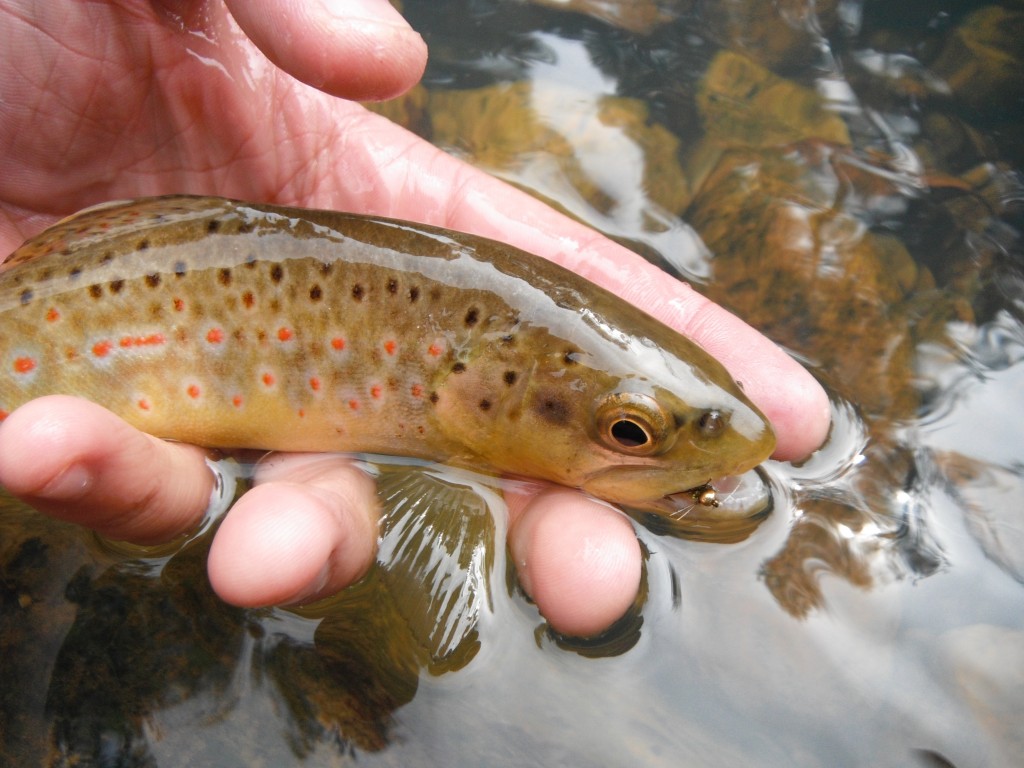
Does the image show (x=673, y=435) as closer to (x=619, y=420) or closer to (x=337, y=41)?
(x=619, y=420)

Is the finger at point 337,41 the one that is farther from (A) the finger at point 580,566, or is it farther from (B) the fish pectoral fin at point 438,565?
(A) the finger at point 580,566

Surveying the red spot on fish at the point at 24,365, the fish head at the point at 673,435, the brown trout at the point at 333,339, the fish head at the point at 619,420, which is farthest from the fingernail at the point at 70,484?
the fish head at the point at 673,435

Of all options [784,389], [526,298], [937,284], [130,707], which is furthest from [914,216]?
[130,707]

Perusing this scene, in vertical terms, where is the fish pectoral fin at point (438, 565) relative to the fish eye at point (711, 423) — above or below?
below

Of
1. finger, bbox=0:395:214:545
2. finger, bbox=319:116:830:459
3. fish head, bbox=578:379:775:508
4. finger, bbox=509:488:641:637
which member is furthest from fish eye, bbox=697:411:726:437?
finger, bbox=0:395:214:545

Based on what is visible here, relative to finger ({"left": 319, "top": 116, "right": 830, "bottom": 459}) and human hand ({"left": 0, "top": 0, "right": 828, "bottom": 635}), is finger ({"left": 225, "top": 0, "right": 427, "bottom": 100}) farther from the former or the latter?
finger ({"left": 319, "top": 116, "right": 830, "bottom": 459})

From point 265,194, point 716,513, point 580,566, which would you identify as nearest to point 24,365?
point 265,194
